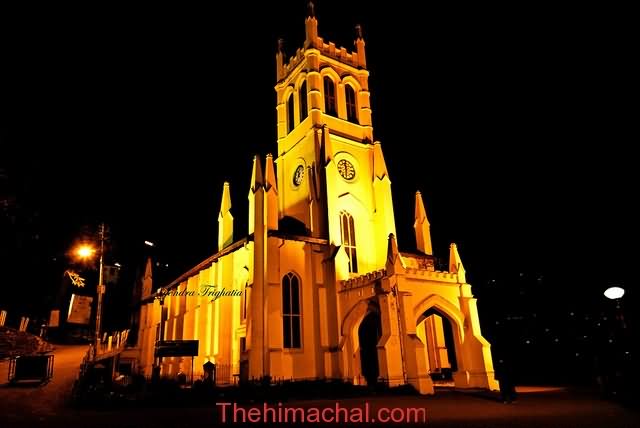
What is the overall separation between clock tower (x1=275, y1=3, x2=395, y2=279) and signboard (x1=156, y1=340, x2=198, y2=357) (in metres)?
9.72

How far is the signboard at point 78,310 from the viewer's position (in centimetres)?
1948

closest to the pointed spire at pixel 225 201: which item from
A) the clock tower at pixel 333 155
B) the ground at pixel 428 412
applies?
the clock tower at pixel 333 155

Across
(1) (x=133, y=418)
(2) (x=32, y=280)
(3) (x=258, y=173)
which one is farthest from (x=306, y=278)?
(2) (x=32, y=280)

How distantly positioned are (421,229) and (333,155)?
8.92m

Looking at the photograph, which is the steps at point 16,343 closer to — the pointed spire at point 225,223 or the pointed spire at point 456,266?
the pointed spire at point 225,223

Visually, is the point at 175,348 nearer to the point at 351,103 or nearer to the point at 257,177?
the point at 257,177

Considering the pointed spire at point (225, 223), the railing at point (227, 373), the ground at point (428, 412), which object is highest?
the pointed spire at point (225, 223)

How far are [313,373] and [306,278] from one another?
218 inches

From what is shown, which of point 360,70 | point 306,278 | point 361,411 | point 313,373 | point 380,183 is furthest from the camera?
point 360,70

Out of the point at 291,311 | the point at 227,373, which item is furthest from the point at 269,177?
the point at 227,373

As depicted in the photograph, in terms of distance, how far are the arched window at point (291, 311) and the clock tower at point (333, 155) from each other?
9.61 ft

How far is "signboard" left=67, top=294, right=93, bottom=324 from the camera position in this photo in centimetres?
1948

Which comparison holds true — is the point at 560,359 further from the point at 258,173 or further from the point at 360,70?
the point at 360,70

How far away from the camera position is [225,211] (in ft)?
117
